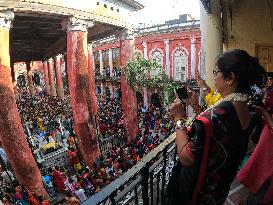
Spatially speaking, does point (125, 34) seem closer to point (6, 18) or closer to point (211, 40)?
point (6, 18)

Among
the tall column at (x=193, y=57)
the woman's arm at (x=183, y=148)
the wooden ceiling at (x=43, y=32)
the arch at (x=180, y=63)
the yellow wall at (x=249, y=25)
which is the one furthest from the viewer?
the arch at (x=180, y=63)

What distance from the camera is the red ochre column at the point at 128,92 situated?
1491 centimetres

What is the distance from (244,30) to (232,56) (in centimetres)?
665

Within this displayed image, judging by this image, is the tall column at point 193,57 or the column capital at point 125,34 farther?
the tall column at point 193,57

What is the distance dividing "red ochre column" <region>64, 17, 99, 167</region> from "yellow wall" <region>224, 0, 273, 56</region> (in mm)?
5764

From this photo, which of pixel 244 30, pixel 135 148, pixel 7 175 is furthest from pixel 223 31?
pixel 7 175

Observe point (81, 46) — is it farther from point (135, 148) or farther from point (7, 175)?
point (7, 175)

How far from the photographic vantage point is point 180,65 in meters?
25.3

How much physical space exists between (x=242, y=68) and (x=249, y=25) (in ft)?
21.6

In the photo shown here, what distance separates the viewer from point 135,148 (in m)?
11.5

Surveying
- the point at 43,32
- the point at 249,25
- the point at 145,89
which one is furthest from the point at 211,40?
the point at 145,89

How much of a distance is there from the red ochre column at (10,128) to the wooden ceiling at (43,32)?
7.17 feet

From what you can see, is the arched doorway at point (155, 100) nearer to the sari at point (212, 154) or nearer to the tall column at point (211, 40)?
the tall column at point (211, 40)

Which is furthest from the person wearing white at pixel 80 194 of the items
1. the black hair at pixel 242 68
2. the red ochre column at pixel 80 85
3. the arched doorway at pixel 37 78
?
the arched doorway at pixel 37 78
